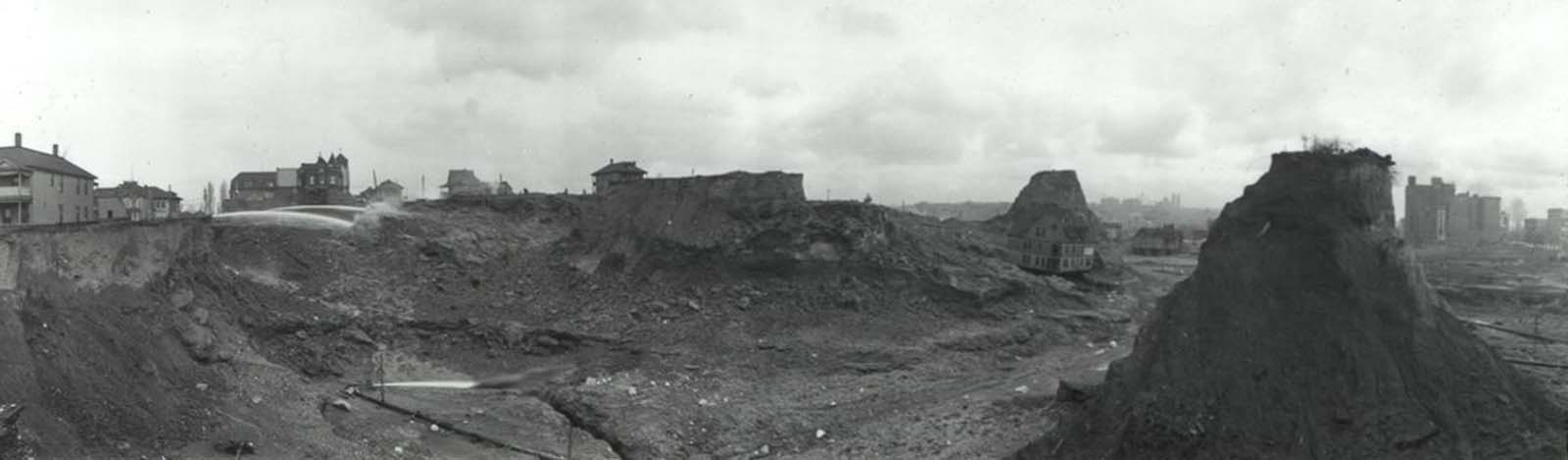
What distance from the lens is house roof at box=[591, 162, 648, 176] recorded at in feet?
196

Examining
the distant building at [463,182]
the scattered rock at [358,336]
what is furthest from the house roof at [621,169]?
the scattered rock at [358,336]

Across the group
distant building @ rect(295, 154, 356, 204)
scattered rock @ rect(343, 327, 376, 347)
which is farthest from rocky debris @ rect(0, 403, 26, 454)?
distant building @ rect(295, 154, 356, 204)

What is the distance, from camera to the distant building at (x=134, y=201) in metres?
48.9

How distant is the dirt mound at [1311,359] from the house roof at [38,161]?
122 ft

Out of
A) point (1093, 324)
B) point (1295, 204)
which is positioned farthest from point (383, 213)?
point (1295, 204)

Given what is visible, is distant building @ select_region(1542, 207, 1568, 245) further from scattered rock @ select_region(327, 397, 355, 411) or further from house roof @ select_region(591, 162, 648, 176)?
scattered rock @ select_region(327, 397, 355, 411)

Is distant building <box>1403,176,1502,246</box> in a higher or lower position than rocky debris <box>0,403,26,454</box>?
higher

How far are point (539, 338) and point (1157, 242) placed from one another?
77.2 m

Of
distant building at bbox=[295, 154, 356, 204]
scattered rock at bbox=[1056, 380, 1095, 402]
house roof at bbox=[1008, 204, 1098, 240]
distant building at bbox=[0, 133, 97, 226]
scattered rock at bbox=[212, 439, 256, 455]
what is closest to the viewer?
scattered rock at bbox=[212, 439, 256, 455]

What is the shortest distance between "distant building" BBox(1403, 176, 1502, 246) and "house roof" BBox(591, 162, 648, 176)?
101 m

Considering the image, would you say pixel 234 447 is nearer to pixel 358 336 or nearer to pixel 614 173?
pixel 358 336

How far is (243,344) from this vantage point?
2197 centimetres

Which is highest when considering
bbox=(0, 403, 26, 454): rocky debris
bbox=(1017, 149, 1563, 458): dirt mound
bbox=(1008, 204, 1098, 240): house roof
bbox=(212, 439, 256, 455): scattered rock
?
bbox=(1008, 204, 1098, 240): house roof

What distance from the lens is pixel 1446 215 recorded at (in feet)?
357
